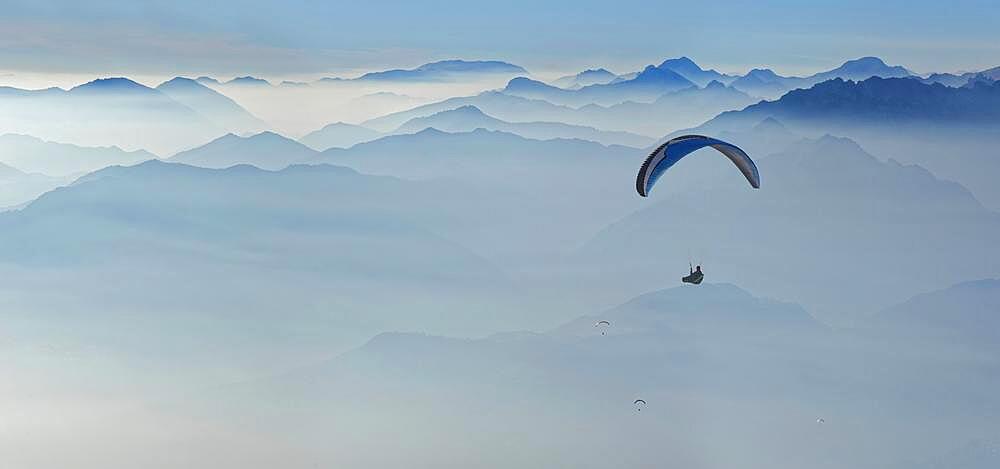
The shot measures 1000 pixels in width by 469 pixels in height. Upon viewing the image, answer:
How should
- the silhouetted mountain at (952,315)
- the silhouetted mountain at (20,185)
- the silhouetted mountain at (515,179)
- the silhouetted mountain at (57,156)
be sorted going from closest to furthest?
1. the silhouetted mountain at (952,315)
2. the silhouetted mountain at (515,179)
3. the silhouetted mountain at (20,185)
4. the silhouetted mountain at (57,156)

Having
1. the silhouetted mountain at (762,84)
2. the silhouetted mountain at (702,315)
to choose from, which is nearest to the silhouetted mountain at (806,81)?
the silhouetted mountain at (762,84)

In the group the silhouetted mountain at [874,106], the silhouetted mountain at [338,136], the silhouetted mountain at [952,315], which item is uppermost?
the silhouetted mountain at [874,106]

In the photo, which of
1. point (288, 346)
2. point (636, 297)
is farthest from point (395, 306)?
point (636, 297)

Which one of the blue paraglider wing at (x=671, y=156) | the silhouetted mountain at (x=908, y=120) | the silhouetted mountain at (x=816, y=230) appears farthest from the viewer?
the silhouetted mountain at (x=908, y=120)

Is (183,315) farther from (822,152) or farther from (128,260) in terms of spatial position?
(822,152)

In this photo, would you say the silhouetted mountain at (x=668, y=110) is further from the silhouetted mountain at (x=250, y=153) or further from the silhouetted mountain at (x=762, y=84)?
the silhouetted mountain at (x=250, y=153)

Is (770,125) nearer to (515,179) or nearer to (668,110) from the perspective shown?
(668,110)

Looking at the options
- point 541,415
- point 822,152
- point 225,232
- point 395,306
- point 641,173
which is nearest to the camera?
point 641,173
